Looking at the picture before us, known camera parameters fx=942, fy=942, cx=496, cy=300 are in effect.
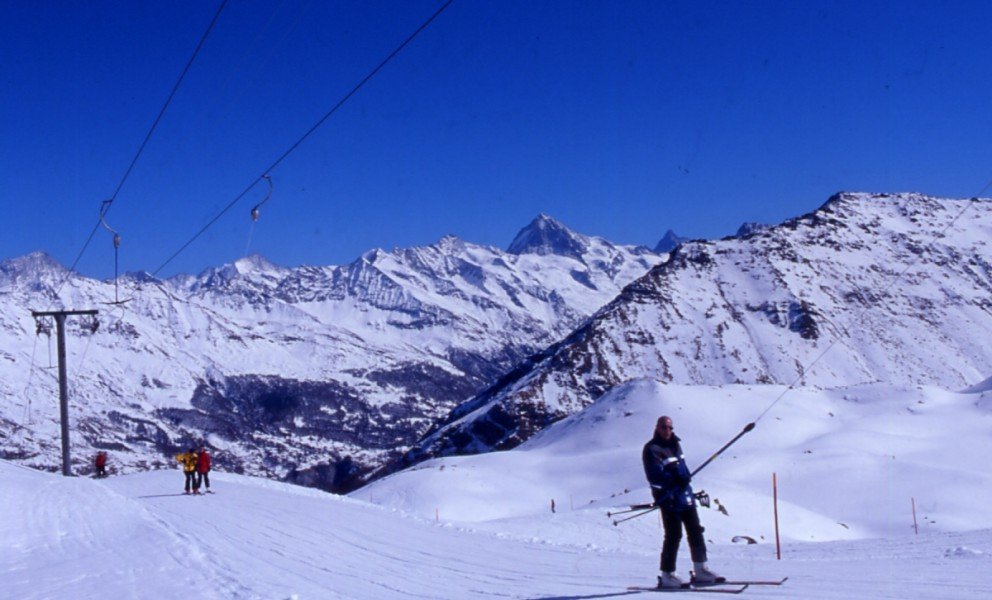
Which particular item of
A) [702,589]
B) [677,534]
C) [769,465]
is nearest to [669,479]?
[677,534]

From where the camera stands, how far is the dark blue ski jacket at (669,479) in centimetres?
1255

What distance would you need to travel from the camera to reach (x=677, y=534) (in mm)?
12633

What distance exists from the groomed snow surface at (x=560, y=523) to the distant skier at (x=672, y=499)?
0.56 m

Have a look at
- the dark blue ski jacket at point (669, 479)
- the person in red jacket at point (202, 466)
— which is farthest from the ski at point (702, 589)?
the person in red jacket at point (202, 466)

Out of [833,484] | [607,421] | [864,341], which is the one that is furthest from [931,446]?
[864,341]

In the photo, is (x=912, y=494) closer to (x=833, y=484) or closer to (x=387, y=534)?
(x=833, y=484)

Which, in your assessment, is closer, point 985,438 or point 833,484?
point 833,484

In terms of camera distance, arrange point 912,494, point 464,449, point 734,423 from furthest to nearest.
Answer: point 464,449 → point 734,423 → point 912,494

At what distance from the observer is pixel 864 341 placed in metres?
188

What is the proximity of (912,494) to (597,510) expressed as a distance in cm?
2094

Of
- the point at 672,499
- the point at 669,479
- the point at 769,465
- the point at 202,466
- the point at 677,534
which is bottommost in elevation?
the point at 677,534

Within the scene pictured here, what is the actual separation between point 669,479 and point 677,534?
763 millimetres

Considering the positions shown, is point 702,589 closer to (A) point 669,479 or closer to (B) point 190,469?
(A) point 669,479

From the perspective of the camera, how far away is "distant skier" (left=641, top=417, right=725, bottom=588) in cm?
1257
